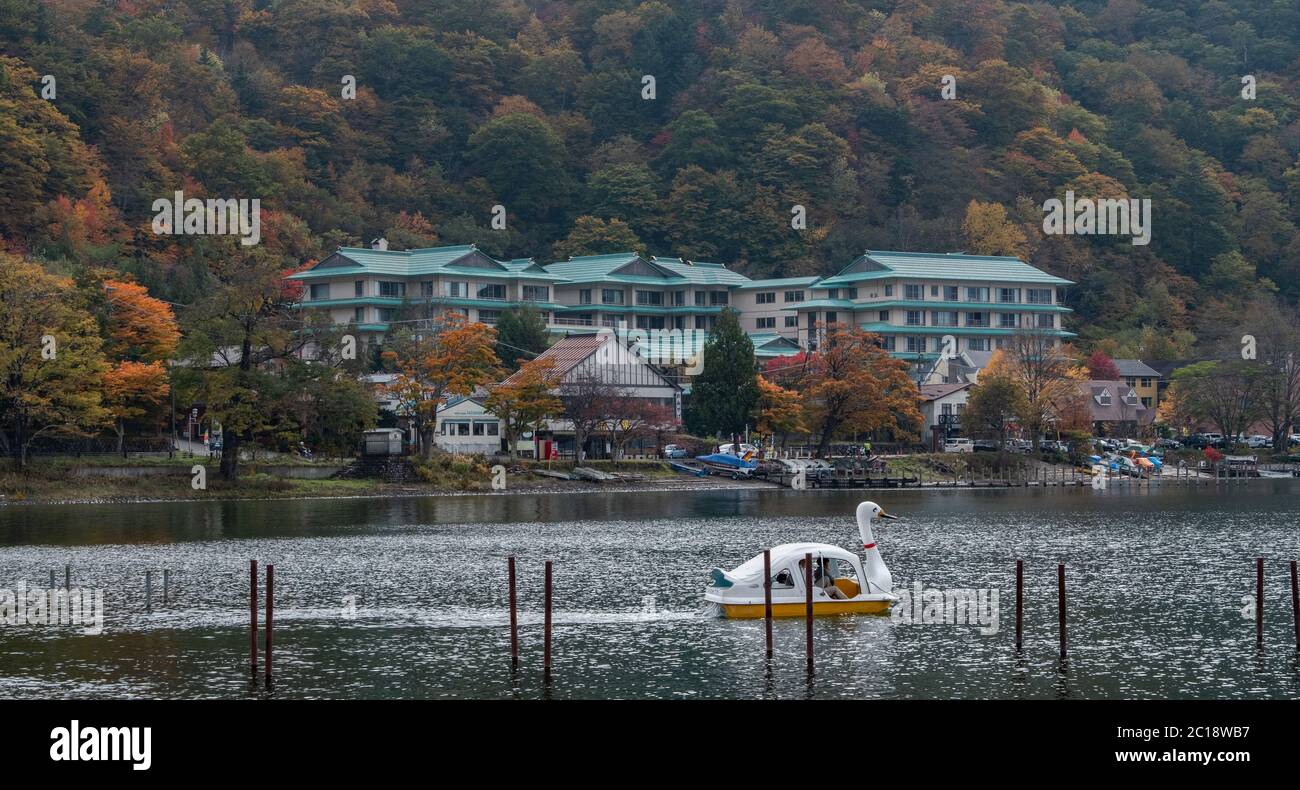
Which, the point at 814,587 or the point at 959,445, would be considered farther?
the point at 959,445

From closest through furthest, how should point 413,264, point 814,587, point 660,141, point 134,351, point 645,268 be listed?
point 814,587 < point 134,351 < point 413,264 < point 645,268 < point 660,141

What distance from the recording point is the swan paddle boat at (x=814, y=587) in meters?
39.7

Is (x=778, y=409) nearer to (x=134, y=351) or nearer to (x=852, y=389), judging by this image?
(x=852, y=389)

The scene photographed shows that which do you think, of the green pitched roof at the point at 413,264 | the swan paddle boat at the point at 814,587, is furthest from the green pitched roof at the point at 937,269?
the swan paddle boat at the point at 814,587

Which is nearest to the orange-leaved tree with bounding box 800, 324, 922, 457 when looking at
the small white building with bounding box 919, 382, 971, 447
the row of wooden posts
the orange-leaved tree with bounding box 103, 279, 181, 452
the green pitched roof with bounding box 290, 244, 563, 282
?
the small white building with bounding box 919, 382, 971, 447

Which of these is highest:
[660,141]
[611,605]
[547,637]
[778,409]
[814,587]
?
[660,141]

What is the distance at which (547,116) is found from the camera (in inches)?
7338

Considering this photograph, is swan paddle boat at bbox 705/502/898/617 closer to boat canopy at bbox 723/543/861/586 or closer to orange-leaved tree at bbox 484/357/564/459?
boat canopy at bbox 723/543/861/586

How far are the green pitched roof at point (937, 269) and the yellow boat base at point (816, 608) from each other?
106 metres

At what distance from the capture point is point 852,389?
106m

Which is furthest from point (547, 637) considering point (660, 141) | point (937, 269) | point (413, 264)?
point (660, 141)

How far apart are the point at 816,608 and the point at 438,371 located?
6013cm

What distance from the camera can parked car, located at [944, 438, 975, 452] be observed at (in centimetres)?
11344
